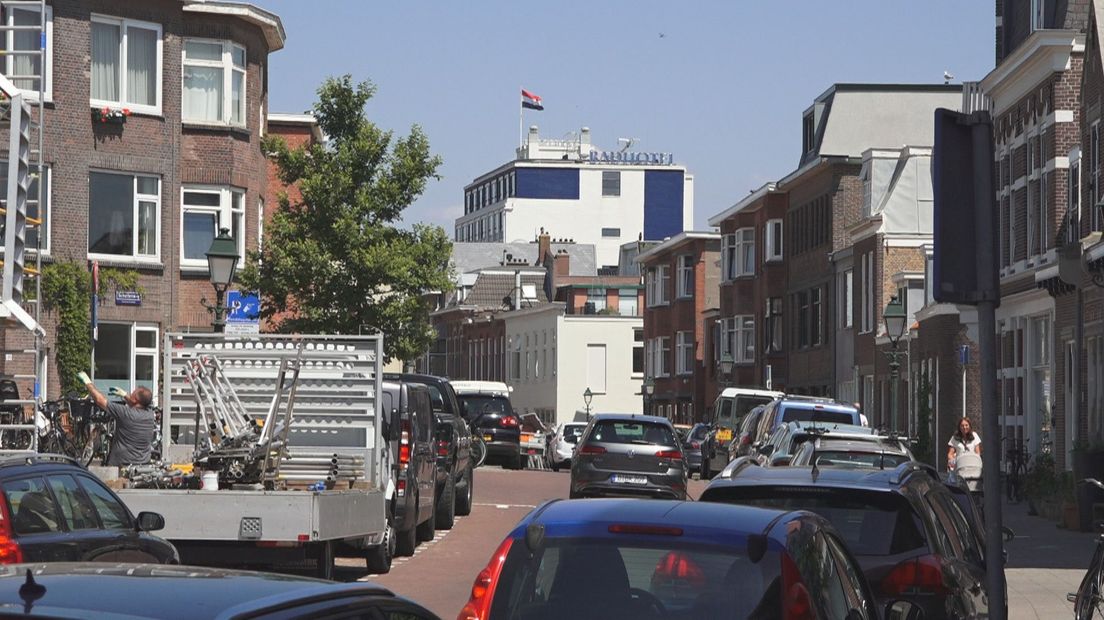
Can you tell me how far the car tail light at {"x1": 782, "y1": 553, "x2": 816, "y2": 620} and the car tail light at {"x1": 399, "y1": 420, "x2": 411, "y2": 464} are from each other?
12812 millimetres

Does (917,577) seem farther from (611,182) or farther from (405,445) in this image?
(611,182)

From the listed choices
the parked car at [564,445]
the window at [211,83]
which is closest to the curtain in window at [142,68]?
the window at [211,83]

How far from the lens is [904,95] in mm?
68875

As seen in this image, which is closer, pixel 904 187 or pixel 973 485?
pixel 973 485

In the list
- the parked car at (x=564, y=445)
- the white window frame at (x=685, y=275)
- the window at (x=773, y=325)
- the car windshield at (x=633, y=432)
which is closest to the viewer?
the car windshield at (x=633, y=432)

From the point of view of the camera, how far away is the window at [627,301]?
10669cm

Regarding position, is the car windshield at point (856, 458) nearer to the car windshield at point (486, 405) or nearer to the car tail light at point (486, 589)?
the car tail light at point (486, 589)

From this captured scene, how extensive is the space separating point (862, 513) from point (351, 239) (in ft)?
98.0

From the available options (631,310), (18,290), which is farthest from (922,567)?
(631,310)

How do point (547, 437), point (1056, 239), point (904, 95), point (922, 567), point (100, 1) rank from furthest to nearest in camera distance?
point (904, 95) → point (547, 437) → point (100, 1) → point (1056, 239) → point (922, 567)

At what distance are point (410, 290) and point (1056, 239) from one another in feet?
44.1

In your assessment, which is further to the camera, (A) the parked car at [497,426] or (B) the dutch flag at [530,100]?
(B) the dutch flag at [530,100]

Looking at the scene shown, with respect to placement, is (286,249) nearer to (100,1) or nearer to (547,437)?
(100,1)

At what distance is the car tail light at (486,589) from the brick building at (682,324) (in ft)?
250
